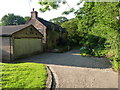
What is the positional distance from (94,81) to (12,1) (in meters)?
6.72

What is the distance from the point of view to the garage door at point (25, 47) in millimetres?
11109

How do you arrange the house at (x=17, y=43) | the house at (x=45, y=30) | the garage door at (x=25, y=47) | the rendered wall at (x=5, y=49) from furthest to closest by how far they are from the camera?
the house at (x=45, y=30) < the garage door at (x=25, y=47) < the rendered wall at (x=5, y=49) < the house at (x=17, y=43)

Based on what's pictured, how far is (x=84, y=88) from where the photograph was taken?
4.50 m

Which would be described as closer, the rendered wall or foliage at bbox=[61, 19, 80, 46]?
the rendered wall

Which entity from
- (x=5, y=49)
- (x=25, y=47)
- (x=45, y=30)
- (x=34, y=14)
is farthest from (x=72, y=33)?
(x=5, y=49)

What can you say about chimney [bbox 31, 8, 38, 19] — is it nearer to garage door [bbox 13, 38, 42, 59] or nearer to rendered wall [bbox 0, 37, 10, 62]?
garage door [bbox 13, 38, 42, 59]

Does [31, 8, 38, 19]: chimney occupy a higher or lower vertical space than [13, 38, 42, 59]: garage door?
higher

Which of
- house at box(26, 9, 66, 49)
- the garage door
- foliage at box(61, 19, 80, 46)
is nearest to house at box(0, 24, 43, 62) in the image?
the garage door

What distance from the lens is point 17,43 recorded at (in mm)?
11273

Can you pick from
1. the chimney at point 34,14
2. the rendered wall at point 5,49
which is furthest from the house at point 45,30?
the rendered wall at point 5,49

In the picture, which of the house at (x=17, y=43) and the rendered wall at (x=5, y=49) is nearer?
the house at (x=17, y=43)

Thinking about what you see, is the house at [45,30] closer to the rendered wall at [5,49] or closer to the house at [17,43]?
the house at [17,43]

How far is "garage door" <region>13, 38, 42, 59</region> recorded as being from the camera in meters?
11.1

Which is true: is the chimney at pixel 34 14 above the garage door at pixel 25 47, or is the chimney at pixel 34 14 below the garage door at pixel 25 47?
above
